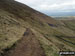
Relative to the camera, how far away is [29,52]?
2973 cm

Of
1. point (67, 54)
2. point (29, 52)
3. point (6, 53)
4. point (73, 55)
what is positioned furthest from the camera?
point (73, 55)

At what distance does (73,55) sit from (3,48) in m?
Answer: 28.1

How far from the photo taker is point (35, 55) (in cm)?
2878

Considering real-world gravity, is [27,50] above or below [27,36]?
below

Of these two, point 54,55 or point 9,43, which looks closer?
point 9,43

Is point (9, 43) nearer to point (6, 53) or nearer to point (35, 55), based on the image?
point (6, 53)

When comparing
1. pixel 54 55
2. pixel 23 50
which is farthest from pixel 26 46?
pixel 54 55

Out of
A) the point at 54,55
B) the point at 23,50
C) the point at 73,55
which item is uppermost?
the point at 23,50

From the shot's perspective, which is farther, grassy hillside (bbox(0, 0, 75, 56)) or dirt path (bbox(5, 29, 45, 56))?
grassy hillside (bbox(0, 0, 75, 56))

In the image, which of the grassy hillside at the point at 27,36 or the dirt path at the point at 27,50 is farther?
the grassy hillside at the point at 27,36

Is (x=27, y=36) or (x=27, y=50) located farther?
(x=27, y=36)

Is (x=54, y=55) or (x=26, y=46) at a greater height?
(x=26, y=46)

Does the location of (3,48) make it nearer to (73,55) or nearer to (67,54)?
(67,54)

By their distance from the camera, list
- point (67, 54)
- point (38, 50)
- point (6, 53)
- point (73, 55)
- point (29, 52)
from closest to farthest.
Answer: point (6, 53) < point (29, 52) < point (38, 50) < point (67, 54) < point (73, 55)
